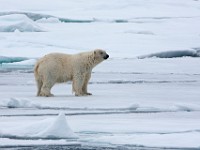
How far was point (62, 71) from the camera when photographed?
361 inches

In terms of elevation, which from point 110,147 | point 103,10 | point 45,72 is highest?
point 110,147

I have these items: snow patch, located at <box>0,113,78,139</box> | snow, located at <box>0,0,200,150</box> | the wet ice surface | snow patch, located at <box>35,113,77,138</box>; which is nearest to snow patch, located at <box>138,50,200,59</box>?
snow, located at <box>0,0,200,150</box>

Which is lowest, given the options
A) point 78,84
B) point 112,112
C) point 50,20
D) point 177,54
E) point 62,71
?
point 50,20

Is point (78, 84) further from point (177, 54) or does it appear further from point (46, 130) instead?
point (177, 54)

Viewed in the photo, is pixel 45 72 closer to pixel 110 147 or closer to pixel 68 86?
pixel 68 86

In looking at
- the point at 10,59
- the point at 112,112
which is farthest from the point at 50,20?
the point at 112,112

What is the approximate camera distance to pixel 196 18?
24.6 metres

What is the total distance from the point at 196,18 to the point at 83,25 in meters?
4.90

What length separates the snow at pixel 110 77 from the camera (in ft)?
19.0

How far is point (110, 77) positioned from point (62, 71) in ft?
9.98

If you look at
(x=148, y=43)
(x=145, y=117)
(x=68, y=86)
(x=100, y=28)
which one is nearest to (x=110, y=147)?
(x=145, y=117)

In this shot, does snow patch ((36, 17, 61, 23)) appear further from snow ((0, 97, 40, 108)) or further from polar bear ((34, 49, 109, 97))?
snow ((0, 97, 40, 108))

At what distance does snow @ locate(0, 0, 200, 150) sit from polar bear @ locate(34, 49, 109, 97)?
0.68 ft

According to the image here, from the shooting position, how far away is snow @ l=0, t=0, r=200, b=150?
5.80 m
